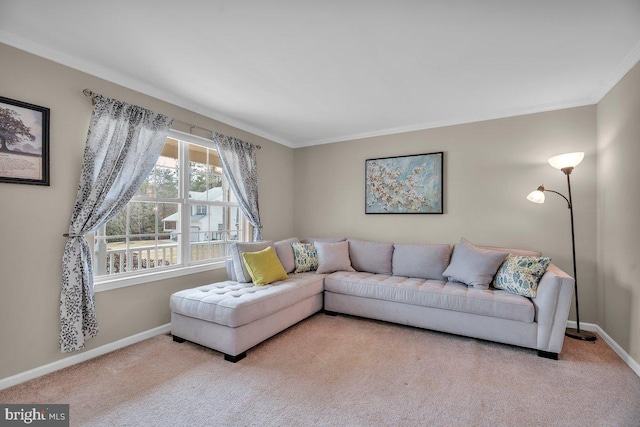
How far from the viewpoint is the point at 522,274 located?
2.78 meters

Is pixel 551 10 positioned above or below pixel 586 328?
above

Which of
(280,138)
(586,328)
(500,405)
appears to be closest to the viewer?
(500,405)

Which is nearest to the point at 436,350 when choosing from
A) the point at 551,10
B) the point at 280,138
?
the point at 551,10

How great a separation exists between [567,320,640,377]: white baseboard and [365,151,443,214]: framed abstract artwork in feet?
6.24

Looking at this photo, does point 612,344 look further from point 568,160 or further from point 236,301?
point 236,301

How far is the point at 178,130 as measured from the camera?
320 cm

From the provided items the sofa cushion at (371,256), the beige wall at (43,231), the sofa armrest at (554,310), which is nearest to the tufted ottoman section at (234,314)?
the beige wall at (43,231)

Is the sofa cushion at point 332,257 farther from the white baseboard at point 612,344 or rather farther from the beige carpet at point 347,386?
the white baseboard at point 612,344

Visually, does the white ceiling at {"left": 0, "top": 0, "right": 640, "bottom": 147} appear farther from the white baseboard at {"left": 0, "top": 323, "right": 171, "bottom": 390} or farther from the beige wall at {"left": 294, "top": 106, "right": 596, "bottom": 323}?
the white baseboard at {"left": 0, "top": 323, "right": 171, "bottom": 390}

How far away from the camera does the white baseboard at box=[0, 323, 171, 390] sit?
2077mm

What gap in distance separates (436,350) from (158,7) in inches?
133

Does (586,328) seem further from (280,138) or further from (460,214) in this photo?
(280,138)

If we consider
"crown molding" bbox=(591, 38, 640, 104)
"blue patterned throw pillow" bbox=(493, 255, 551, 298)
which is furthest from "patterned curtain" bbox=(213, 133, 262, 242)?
"crown molding" bbox=(591, 38, 640, 104)

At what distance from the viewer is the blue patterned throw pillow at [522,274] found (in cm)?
271
